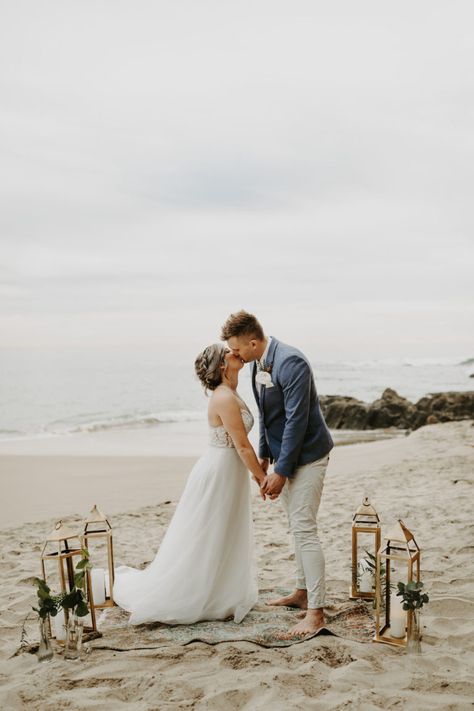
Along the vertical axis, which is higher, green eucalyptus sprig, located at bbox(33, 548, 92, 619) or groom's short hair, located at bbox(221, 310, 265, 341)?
groom's short hair, located at bbox(221, 310, 265, 341)

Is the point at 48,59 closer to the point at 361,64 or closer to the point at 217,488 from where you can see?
the point at 361,64

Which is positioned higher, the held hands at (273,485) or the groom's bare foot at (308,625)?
the held hands at (273,485)

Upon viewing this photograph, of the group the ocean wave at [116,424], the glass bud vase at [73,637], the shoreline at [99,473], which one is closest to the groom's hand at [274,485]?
the glass bud vase at [73,637]

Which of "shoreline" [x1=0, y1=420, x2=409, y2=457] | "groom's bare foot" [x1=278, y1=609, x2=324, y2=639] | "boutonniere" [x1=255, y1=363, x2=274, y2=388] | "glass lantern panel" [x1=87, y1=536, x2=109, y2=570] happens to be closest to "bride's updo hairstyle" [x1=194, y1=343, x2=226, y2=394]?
"boutonniere" [x1=255, y1=363, x2=274, y2=388]

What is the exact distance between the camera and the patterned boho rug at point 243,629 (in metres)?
3.67

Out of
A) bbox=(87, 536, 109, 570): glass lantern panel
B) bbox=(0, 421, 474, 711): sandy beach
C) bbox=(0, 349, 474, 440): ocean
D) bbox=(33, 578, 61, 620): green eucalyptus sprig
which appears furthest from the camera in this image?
bbox=(0, 349, 474, 440): ocean

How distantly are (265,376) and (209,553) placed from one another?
125cm

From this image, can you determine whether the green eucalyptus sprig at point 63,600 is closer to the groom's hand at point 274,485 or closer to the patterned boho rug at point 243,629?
the patterned boho rug at point 243,629

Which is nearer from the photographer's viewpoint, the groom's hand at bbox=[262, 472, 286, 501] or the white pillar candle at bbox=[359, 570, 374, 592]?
the groom's hand at bbox=[262, 472, 286, 501]

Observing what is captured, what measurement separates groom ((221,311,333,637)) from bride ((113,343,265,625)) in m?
0.19

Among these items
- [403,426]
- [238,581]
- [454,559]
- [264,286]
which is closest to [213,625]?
[238,581]

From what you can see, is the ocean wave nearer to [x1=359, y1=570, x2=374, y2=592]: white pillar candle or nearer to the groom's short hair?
[x1=359, y1=570, x2=374, y2=592]: white pillar candle

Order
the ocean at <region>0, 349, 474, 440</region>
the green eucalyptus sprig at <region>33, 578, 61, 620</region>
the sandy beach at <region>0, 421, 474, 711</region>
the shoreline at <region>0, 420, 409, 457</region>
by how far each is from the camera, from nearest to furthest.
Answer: the sandy beach at <region>0, 421, 474, 711</region>, the green eucalyptus sprig at <region>33, 578, 61, 620</region>, the shoreline at <region>0, 420, 409, 457</region>, the ocean at <region>0, 349, 474, 440</region>

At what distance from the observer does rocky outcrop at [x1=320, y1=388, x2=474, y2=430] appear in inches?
716
